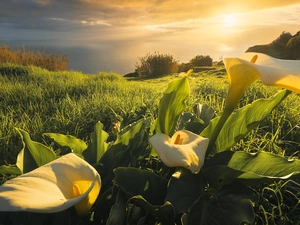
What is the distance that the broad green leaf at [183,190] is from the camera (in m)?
1.12

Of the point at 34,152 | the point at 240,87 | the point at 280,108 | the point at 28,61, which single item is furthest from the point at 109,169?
the point at 28,61

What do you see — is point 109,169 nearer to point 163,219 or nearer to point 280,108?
point 163,219

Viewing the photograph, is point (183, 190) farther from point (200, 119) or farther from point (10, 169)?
point (10, 169)

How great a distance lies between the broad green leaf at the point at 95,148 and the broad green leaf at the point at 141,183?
345mm

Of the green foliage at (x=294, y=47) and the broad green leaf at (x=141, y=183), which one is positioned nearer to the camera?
the broad green leaf at (x=141, y=183)

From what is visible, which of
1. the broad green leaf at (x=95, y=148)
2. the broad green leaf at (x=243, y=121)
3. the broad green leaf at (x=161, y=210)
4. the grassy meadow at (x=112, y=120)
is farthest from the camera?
the grassy meadow at (x=112, y=120)

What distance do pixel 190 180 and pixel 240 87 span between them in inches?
13.5

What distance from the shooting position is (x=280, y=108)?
2959 millimetres

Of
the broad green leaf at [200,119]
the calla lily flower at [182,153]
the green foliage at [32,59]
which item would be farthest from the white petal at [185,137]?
the green foliage at [32,59]

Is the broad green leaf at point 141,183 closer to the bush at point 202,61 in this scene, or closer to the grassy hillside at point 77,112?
the grassy hillside at point 77,112

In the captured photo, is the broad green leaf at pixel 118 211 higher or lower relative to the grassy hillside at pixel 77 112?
higher

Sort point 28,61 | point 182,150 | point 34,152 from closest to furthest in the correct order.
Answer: point 182,150 → point 34,152 → point 28,61

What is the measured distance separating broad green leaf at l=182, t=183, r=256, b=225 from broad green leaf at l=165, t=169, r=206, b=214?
21 millimetres

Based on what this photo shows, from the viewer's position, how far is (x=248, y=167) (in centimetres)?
124
